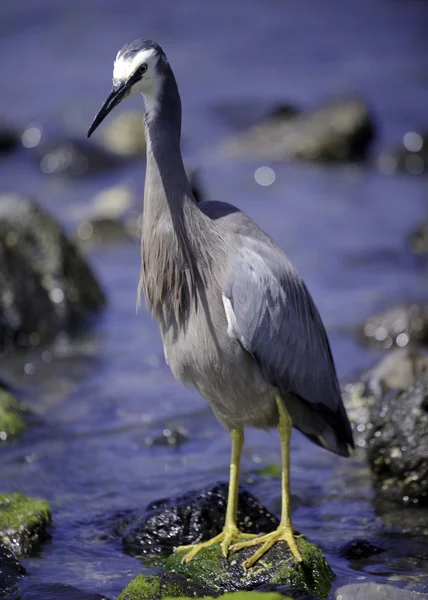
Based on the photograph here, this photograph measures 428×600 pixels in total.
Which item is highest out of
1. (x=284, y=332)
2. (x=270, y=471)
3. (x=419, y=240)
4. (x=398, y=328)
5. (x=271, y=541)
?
(x=419, y=240)

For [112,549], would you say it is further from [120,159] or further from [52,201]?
[120,159]

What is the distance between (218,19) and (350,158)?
27.8ft

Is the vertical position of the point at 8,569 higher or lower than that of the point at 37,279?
lower

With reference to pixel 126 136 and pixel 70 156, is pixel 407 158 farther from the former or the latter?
pixel 70 156

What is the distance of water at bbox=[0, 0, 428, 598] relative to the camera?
6.48 metres

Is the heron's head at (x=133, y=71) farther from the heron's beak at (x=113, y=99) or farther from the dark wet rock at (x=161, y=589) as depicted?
the dark wet rock at (x=161, y=589)

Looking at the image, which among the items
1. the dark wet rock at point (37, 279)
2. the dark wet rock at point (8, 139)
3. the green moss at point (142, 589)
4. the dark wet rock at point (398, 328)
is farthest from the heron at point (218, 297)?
the dark wet rock at point (8, 139)

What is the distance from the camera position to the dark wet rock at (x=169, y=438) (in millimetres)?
7520

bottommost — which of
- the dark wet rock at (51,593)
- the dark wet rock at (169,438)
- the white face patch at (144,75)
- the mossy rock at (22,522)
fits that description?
the dark wet rock at (51,593)

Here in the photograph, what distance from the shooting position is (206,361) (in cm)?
525

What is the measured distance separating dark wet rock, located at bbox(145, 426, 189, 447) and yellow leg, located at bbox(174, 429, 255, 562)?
5.79 feet

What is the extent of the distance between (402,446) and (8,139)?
11196 mm

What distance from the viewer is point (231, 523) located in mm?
5598

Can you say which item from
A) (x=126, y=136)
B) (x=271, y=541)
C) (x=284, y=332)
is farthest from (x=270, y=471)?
(x=126, y=136)
